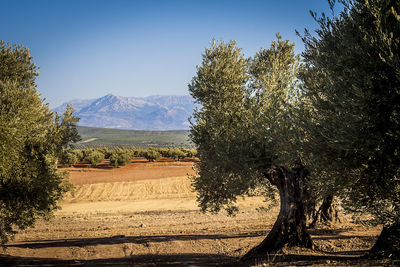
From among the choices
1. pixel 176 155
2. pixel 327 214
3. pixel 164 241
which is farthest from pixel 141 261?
pixel 176 155

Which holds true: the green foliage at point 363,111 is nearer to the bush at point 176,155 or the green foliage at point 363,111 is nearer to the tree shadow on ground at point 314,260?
the tree shadow on ground at point 314,260

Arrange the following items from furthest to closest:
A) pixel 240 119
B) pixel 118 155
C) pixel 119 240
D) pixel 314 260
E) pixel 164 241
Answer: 1. pixel 118 155
2. pixel 119 240
3. pixel 164 241
4. pixel 240 119
5. pixel 314 260

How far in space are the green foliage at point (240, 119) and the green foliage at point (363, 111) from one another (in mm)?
2323

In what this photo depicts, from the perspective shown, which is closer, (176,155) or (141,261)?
(141,261)

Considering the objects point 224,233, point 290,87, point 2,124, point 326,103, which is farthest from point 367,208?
A: point 2,124

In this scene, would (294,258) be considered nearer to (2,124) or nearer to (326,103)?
(326,103)

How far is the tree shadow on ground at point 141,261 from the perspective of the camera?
51.2 ft

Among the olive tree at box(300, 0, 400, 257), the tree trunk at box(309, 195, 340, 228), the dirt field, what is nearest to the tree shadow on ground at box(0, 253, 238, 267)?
the dirt field

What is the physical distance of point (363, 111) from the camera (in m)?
8.53

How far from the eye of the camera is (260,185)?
717 inches

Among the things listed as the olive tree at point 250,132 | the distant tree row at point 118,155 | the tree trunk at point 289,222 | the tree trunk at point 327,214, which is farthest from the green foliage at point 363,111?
the distant tree row at point 118,155

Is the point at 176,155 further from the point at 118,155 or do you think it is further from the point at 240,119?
the point at 240,119

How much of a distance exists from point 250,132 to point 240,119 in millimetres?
1434

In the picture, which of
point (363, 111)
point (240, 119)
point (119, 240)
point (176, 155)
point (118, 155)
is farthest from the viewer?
point (176, 155)
